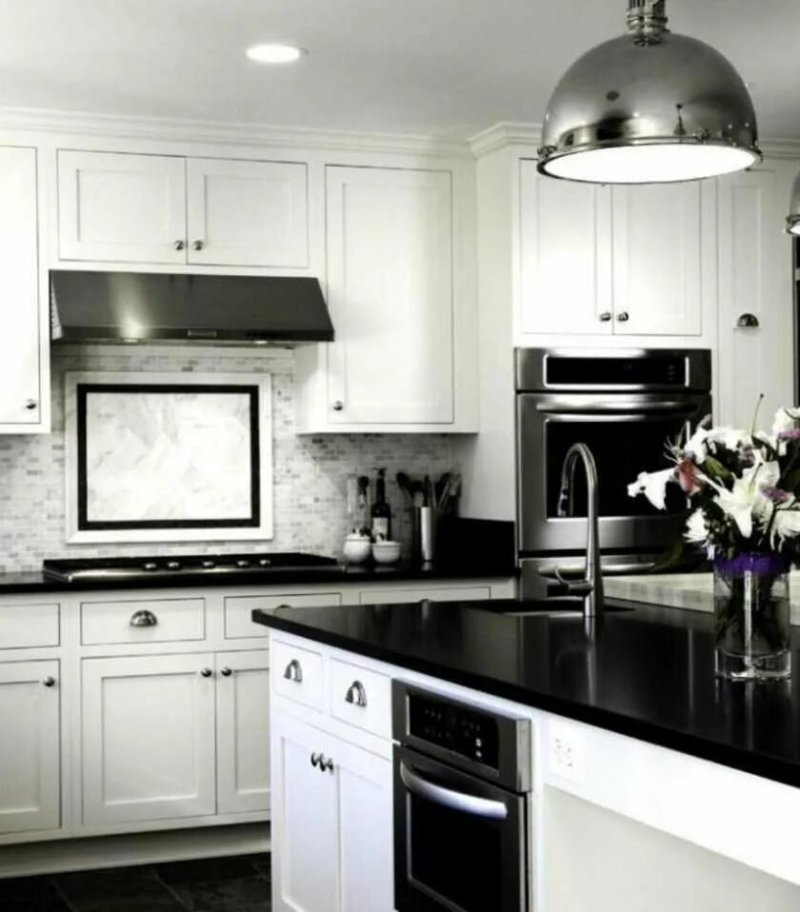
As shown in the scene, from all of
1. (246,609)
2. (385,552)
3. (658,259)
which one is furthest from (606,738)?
(658,259)

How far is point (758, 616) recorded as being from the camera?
8.60 ft

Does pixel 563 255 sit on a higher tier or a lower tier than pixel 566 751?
higher

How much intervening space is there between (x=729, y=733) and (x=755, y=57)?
2.98 meters

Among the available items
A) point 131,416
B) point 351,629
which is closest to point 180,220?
point 131,416

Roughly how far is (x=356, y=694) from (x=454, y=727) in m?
0.50

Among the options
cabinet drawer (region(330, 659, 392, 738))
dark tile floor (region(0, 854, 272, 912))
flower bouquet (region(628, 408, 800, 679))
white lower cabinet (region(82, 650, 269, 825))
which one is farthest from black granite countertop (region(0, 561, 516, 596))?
flower bouquet (region(628, 408, 800, 679))

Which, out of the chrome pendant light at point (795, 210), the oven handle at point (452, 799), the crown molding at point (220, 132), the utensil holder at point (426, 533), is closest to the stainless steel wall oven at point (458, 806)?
the oven handle at point (452, 799)

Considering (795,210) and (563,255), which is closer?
(795,210)

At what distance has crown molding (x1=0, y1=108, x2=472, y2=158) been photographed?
5117 mm

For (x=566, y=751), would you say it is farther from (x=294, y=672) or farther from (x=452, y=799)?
(x=294, y=672)

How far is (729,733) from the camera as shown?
212 centimetres

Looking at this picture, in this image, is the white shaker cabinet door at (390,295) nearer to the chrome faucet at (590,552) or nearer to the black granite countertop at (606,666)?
the black granite countertop at (606,666)

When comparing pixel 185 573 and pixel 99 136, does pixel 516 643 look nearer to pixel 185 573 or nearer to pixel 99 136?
pixel 185 573

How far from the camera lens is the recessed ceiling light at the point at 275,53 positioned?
440 cm
